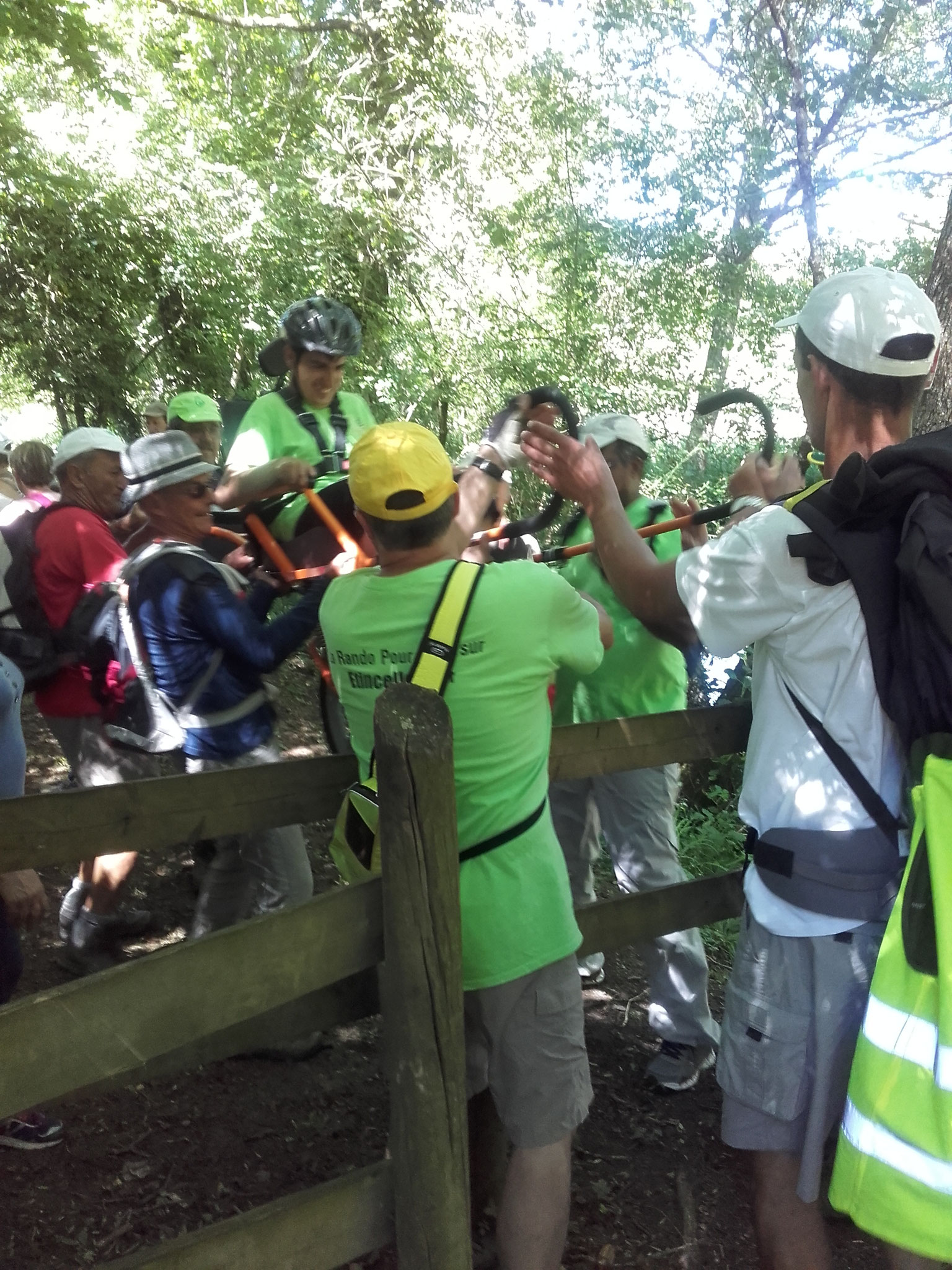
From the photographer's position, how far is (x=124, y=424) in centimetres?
1322

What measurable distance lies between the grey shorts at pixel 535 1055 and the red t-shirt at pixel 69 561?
2.40 meters

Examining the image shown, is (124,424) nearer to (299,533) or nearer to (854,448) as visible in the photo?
(299,533)

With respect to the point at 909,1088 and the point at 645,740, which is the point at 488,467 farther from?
the point at 909,1088

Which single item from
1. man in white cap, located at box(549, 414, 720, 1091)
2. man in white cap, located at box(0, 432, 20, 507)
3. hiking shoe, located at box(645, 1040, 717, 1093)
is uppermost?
man in white cap, located at box(0, 432, 20, 507)

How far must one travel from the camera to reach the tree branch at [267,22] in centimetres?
963

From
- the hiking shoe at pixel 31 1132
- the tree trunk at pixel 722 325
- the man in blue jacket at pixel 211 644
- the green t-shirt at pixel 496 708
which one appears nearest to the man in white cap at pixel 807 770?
the green t-shirt at pixel 496 708

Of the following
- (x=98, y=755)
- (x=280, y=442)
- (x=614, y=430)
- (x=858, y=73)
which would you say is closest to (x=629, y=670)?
(x=614, y=430)

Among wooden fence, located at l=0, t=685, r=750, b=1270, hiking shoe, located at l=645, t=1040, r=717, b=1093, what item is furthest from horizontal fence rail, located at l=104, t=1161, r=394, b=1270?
hiking shoe, located at l=645, t=1040, r=717, b=1093

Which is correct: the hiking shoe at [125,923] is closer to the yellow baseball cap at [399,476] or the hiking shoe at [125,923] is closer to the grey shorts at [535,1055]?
the grey shorts at [535,1055]

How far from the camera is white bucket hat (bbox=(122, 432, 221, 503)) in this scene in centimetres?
353

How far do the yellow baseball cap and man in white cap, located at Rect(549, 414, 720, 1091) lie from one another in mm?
1332

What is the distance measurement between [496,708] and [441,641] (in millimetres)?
194

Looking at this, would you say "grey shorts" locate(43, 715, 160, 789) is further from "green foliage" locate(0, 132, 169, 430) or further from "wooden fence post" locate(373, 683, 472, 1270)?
"green foliage" locate(0, 132, 169, 430)

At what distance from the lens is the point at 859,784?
2047 millimetres
